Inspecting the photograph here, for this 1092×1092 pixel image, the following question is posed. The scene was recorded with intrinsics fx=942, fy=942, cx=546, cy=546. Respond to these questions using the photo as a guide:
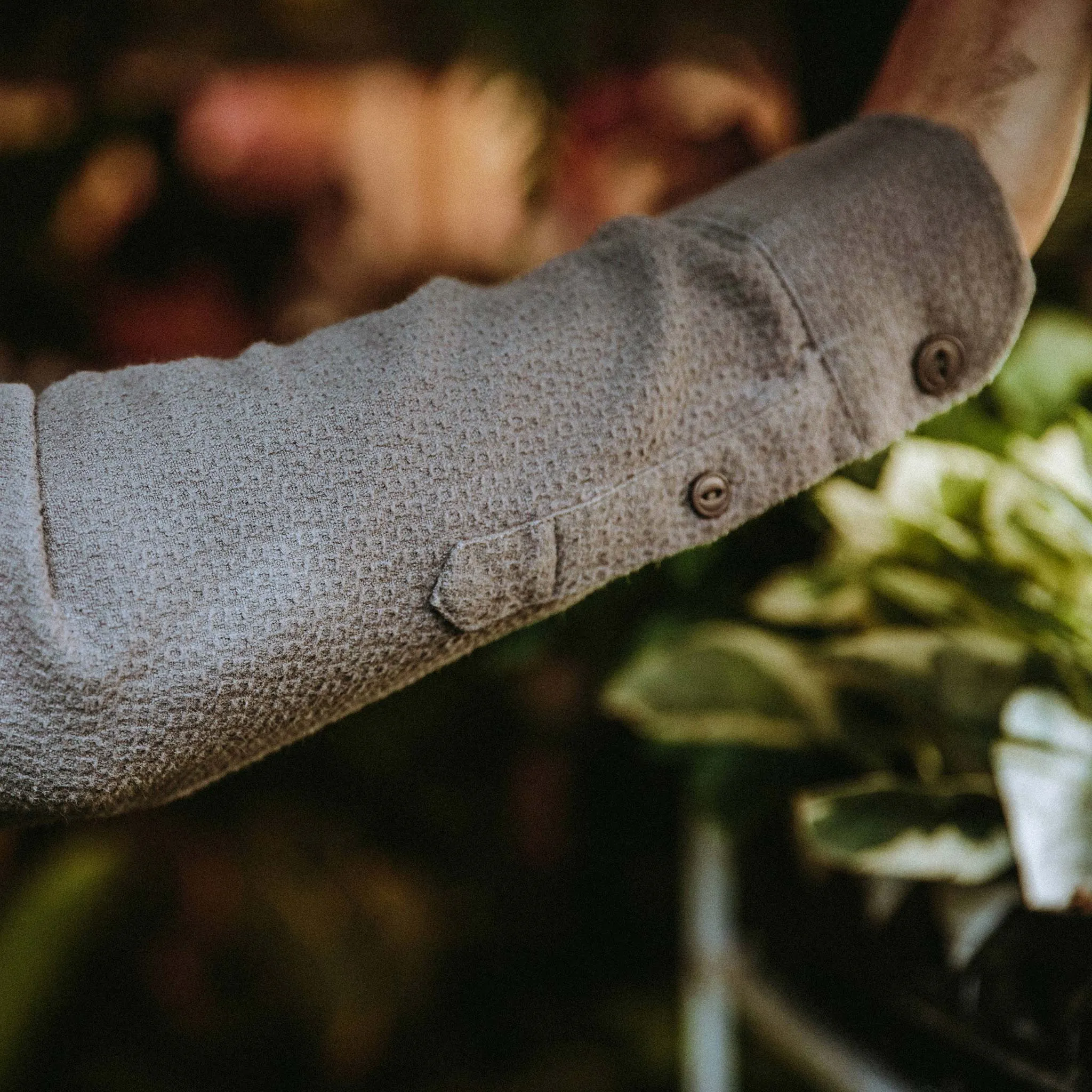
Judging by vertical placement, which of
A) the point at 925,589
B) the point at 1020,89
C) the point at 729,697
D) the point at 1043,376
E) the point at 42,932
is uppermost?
the point at 1020,89

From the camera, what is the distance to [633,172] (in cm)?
93

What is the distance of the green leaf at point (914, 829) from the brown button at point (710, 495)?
0.19 m

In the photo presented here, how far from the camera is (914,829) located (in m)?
0.44

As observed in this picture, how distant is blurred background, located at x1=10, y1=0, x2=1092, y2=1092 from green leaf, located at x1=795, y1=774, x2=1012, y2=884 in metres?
0.18

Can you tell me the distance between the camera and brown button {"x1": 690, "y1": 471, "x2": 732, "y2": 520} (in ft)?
1.11

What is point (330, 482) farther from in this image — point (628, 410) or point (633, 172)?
point (633, 172)

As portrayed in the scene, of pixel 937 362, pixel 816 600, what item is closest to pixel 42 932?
pixel 816 600

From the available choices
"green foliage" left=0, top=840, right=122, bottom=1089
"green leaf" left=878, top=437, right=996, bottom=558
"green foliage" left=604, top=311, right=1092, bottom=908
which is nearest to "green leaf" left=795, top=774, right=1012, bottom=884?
"green foliage" left=604, top=311, right=1092, bottom=908

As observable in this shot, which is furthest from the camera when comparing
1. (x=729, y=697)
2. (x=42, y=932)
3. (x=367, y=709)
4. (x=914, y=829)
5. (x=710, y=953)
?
(x=367, y=709)

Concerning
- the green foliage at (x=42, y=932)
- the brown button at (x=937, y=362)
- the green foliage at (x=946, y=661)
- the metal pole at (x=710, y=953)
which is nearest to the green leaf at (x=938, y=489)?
the green foliage at (x=946, y=661)

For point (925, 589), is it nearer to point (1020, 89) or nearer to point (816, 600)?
point (816, 600)

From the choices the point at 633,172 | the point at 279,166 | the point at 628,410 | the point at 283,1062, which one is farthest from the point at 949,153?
the point at 283,1062

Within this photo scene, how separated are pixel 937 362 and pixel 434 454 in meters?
0.19

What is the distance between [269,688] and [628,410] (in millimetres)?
153
